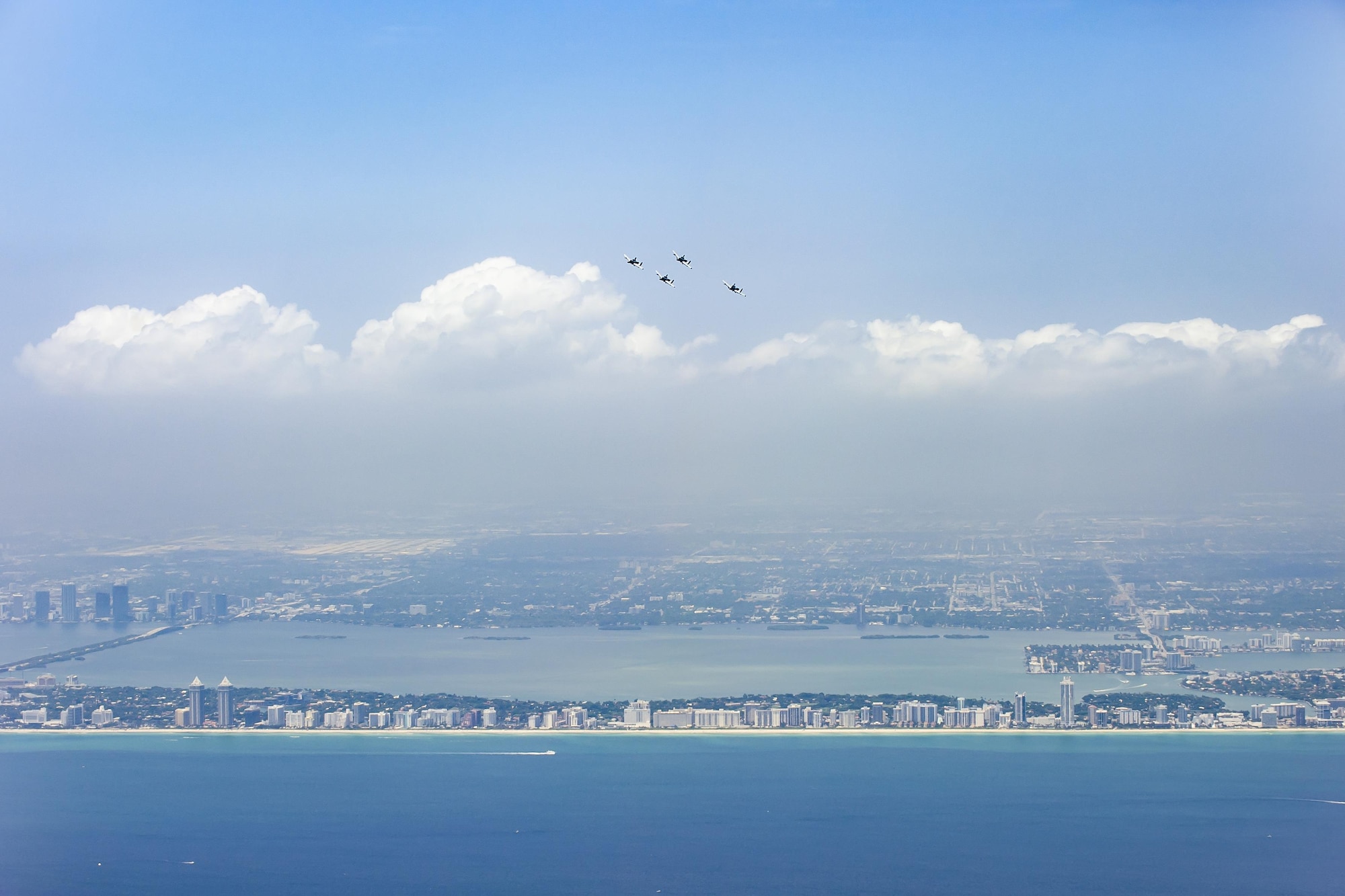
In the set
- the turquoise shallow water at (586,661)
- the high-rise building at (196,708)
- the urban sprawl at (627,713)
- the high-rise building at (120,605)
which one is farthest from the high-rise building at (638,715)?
the high-rise building at (120,605)

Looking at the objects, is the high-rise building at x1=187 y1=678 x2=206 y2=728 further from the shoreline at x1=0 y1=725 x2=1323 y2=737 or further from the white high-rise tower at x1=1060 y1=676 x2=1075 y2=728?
the white high-rise tower at x1=1060 y1=676 x2=1075 y2=728

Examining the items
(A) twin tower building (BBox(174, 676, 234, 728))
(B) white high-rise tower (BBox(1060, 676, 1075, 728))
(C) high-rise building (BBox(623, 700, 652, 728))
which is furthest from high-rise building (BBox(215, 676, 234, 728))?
(B) white high-rise tower (BBox(1060, 676, 1075, 728))

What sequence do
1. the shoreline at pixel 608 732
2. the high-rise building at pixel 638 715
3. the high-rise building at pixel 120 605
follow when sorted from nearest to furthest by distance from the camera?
the shoreline at pixel 608 732 → the high-rise building at pixel 638 715 → the high-rise building at pixel 120 605

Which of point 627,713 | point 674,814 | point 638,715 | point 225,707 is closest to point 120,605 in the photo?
point 225,707

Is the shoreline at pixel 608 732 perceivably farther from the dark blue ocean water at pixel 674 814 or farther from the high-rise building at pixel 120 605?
the high-rise building at pixel 120 605

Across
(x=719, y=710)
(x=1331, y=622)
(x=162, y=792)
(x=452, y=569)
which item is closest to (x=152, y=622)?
(x=452, y=569)

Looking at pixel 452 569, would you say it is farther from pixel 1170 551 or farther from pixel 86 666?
pixel 1170 551
